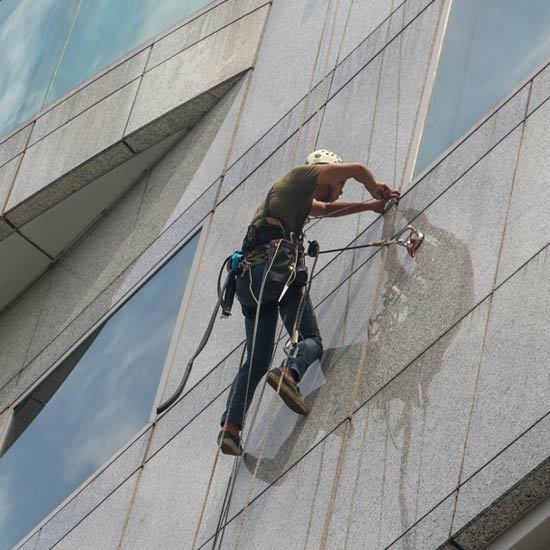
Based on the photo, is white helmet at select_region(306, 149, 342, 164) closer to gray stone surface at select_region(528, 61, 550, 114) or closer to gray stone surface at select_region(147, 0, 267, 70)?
gray stone surface at select_region(528, 61, 550, 114)

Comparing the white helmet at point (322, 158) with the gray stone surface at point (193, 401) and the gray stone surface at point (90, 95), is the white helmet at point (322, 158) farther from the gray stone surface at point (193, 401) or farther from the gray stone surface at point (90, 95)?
the gray stone surface at point (90, 95)

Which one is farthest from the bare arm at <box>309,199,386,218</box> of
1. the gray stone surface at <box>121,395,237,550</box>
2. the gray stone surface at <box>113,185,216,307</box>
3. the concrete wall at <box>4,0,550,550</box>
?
the gray stone surface at <box>113,185,216,307</box>

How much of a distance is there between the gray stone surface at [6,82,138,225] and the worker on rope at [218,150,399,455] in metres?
4.50

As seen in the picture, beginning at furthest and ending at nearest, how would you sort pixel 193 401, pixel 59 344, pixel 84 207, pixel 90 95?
pixel 90 95 → pixel 84 207 → pixel 59 344 → pixel 193 401

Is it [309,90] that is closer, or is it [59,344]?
[309,90]

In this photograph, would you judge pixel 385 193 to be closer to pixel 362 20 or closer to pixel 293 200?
pixel 293 200

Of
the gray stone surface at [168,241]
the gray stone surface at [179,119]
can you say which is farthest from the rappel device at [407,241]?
the gray stone surface at [179,119]

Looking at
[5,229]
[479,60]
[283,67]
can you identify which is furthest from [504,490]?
[5,229]

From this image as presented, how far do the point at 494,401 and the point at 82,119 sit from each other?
773cm

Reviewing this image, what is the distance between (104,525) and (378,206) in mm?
3007

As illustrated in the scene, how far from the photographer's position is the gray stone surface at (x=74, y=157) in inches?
488

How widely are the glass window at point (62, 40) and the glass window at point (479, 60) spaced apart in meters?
4.74

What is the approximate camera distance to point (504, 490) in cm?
560

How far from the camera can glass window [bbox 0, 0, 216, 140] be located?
43.1ft
